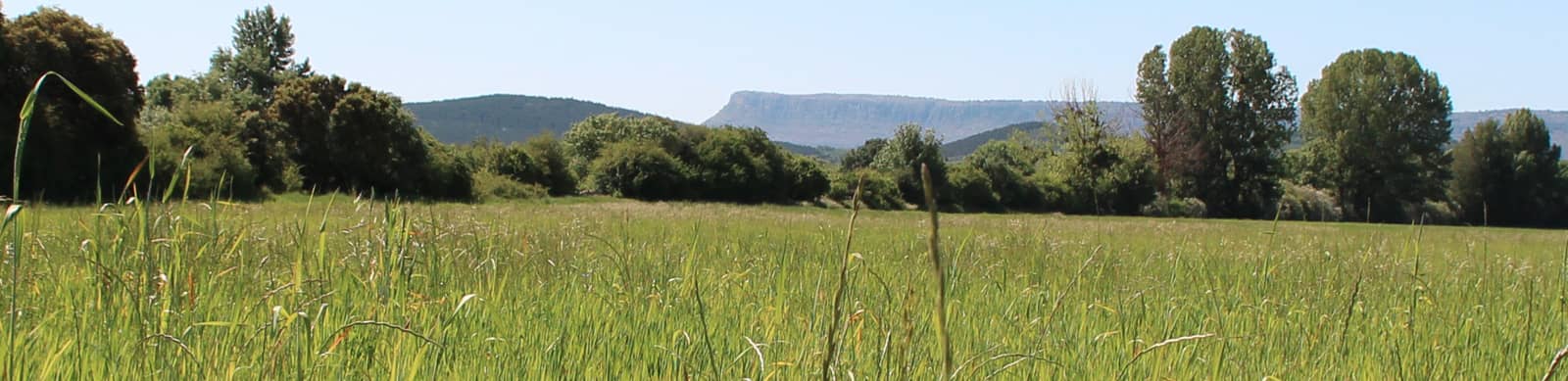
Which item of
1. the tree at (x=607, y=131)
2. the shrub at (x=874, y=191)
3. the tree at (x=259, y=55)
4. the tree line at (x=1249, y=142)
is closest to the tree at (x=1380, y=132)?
the tree line at (x=1249, y=142)

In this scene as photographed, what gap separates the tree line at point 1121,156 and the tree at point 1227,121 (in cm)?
11

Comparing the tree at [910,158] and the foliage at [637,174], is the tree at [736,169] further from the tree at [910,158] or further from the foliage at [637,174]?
the tree at [910,158]

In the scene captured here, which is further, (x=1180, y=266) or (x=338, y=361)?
(x=1180, y=266)

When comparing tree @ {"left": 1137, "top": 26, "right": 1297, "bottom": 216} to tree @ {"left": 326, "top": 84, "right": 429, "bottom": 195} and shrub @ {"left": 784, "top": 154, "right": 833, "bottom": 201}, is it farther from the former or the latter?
tree @ {"left": 326, "top": 84, "right": 429, "bottom": 195}

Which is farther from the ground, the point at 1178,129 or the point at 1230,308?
the point at 1178,129

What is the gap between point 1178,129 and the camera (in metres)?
58.3

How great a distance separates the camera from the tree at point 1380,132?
5784 centimetres

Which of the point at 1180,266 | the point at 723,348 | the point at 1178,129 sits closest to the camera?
the point at 723,348

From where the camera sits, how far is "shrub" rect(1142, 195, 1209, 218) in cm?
5338

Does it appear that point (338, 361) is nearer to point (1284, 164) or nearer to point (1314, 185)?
point (1314, 185)

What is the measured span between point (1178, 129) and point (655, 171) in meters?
35.0

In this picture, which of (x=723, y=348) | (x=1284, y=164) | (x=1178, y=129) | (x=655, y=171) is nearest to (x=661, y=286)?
(x=723, y=348)

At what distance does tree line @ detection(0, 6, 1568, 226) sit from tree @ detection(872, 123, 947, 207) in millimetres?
164

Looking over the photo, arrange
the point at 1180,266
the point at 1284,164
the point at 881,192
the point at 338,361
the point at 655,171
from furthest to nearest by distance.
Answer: the point at 1284,164 → the point at 881,192 → the point at 655,171 → the point at 1180,266 → the point at 338,361
